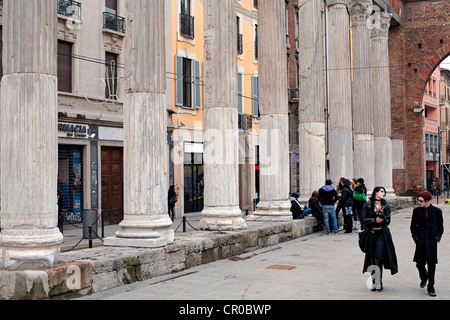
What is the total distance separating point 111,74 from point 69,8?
2649mm

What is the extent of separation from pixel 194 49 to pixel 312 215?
433 inches

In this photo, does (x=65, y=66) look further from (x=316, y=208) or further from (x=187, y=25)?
(x=316, y=208)

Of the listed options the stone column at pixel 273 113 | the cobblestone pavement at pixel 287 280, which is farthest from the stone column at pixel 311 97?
the cobblestone pavement at pixel 287 280

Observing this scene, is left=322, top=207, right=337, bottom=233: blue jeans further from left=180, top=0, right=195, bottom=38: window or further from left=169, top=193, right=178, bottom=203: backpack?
left=180, top=0, right=195, bottom=38: window

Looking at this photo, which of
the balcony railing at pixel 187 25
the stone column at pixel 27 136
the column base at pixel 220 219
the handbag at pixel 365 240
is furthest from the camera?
the balcony railing at pixel 187 25

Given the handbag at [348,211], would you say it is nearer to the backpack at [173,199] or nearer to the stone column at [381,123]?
the backpack at [173,199]

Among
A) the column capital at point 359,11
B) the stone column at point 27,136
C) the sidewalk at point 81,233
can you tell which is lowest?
the sidewalk at point 81,233

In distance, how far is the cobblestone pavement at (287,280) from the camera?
24.7 feet

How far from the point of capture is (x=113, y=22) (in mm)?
19844

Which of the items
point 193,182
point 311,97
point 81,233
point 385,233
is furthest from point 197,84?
point 385,233

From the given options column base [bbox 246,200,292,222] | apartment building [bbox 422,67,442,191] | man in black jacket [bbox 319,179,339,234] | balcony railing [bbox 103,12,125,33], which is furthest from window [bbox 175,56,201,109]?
apartment building [bbox 422,67,442,191]

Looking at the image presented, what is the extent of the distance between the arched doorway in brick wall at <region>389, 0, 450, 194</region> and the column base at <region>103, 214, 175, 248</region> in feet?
71.0

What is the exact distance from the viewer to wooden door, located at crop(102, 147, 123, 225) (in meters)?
19.7

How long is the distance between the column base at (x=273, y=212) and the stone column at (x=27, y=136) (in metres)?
7.07
